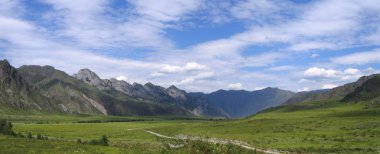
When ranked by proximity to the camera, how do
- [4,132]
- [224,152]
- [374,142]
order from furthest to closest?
[4,132], [374,142], [224,152]

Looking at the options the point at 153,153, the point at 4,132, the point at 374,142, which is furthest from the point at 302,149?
the point at 4,132

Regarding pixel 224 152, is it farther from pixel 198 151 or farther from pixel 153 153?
pixel 153 153

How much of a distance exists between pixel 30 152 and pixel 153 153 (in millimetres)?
15725

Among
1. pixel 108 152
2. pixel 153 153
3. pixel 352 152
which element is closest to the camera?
pixel 153 153

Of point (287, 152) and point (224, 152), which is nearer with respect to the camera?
point (224, 152)

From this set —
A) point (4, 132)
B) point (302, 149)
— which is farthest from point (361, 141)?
point (4, 132)

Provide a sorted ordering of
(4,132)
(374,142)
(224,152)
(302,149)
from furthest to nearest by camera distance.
A: 1. (4,132)
2. (374,142)
3. (302,149)
4. (224,152)

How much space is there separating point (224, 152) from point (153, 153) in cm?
2210

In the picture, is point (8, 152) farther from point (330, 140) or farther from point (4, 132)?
point (330, 140)

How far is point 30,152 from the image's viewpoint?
59031 mm

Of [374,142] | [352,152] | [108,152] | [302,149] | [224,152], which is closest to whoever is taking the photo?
[224,152]

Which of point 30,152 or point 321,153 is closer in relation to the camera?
point 30,152

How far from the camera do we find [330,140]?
102 meters

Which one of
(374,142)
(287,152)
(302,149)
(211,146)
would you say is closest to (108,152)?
(211,146)
